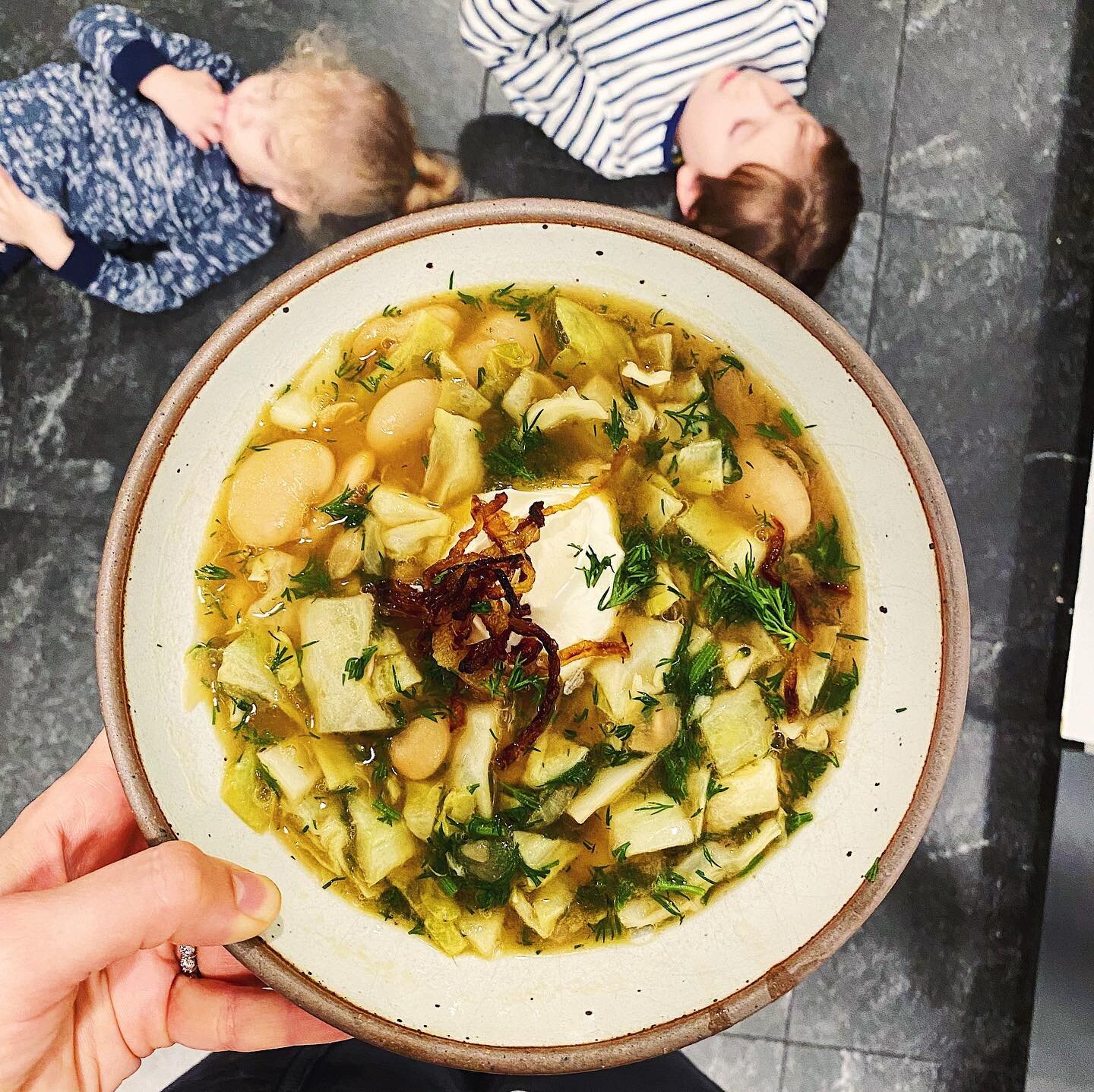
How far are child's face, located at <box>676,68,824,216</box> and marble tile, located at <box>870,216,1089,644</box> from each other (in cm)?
28

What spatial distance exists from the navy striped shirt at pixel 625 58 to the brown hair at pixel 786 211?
17 cm

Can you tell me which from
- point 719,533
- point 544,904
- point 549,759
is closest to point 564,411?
point 719,533

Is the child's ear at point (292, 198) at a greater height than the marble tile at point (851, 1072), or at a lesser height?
greater

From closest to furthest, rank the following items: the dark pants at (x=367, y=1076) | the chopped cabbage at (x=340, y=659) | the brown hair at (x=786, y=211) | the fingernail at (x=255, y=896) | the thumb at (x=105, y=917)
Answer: the thumb at (x=105, y=917)
the fingernail at (x=255, y=896)
the chopped cabbage at (x=340, y=659)
the dark pants at (x=367, y=1076)
the brown hair at (x=786, y=211)

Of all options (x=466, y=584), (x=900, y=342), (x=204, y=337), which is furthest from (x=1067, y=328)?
(x=204, y=337)

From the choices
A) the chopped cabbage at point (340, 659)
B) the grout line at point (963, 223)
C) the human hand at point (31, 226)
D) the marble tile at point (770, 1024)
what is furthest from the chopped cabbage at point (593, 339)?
the marble tile at point (770, 1024)

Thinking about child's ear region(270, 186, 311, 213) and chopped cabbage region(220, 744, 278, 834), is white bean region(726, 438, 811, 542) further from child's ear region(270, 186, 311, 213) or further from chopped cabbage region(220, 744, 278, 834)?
child's ear region(270, 186, 311, 213)

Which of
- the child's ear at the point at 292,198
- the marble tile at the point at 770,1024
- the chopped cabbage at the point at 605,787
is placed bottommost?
the marble tile at the point at 770,1024

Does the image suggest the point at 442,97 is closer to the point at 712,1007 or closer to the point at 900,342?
the point at 900,342

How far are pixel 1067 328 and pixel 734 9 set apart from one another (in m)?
0.98

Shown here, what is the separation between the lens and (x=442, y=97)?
1977 mm

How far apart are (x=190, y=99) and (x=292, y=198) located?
11.3 inches

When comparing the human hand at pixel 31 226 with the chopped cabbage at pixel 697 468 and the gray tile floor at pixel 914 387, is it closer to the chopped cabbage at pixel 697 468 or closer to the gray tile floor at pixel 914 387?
the gray tile floor at pixel 914 387

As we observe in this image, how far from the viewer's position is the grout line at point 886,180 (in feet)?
6.44
